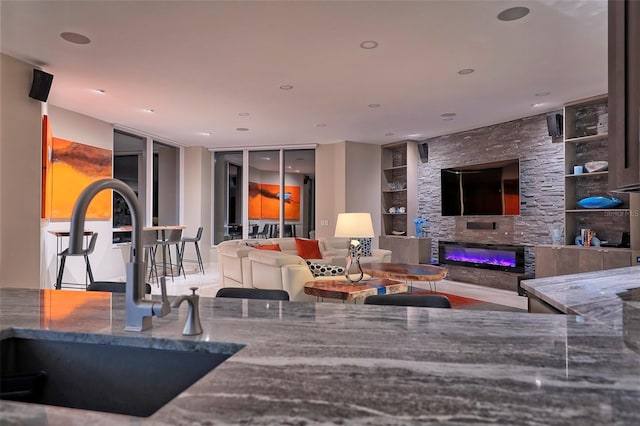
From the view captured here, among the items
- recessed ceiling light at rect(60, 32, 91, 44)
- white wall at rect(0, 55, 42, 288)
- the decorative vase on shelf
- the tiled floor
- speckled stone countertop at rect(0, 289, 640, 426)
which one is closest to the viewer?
speckled stone countertop at rect(0, 289, 640, 426)

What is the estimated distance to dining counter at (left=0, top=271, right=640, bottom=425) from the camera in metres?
0.61

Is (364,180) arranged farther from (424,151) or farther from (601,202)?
(601,202)

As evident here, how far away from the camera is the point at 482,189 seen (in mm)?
6969

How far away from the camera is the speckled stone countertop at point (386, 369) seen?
24.0 inches

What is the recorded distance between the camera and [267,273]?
4.45 m

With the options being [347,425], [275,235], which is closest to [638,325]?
[347,425]

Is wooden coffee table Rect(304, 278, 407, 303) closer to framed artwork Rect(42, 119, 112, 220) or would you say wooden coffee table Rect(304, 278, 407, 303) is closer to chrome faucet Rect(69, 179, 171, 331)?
chrome faucet Rect(69, 179, 171, 331)

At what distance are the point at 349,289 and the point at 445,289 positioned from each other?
3.33 metres

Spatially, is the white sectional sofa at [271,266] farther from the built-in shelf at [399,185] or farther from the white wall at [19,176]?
the white wall at [19,176]

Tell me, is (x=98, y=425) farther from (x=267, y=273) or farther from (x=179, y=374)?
(x=267, y=273)

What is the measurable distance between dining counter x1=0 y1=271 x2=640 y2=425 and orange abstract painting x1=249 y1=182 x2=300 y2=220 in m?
7.91

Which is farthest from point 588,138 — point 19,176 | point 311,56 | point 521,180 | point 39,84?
point 19,176

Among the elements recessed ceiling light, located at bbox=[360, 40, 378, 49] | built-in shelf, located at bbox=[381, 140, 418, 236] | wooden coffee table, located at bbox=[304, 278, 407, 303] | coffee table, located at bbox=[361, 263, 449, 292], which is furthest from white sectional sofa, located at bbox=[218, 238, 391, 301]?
recessed ceiling light, located at bbox=[360, 40, 378, 49]

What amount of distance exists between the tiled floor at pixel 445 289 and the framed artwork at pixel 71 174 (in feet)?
5.68
